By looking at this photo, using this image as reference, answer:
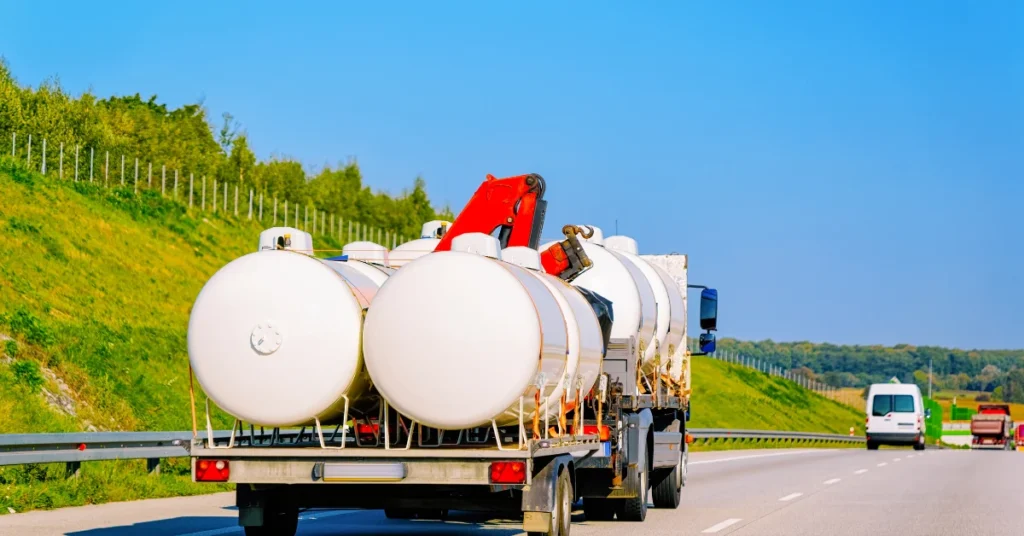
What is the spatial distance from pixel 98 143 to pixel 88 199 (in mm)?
14507

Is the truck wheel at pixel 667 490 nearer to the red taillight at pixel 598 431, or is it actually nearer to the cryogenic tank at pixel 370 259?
the red taillight at pixel 598 431

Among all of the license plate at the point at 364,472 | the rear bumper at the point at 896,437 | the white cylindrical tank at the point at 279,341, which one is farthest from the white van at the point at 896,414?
the license plate at the point at 364,472

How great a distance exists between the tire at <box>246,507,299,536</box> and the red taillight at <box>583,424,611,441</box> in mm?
2965

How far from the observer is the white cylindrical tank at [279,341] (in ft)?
38.7

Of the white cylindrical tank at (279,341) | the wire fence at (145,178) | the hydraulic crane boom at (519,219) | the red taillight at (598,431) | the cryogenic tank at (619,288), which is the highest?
the wire fence at (145,178)

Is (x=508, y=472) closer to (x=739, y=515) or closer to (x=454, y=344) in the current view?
(x=454, y=344)

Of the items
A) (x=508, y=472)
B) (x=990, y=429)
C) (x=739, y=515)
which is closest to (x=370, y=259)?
(x=508, y=472)

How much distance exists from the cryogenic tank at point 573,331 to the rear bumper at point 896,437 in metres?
42.9

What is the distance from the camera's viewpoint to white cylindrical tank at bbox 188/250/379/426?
1180cm

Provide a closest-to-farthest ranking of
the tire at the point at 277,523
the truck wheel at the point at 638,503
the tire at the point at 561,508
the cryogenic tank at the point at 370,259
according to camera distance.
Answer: the tire at the point at 561,508 → the tire at the point at 277,523 → the cryogenic tank at the point at 370,259 → the truck wheel at the point at 638,503

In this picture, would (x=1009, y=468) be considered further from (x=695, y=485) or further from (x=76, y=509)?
(x=76, y=509)

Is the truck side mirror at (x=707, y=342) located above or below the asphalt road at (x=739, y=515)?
above

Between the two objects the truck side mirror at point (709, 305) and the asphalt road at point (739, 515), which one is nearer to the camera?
the asphalt road at point (739, 515)

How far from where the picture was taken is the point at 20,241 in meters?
40.1
